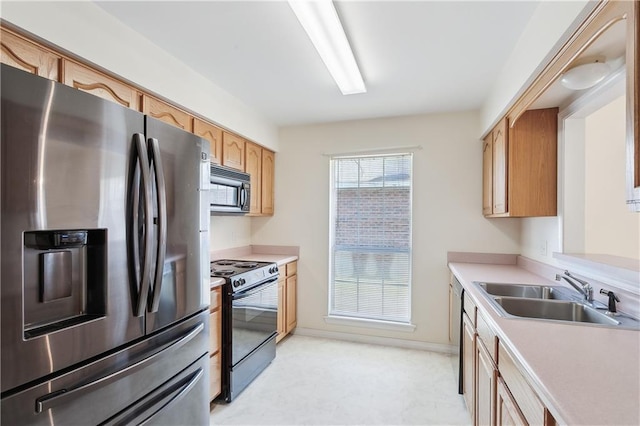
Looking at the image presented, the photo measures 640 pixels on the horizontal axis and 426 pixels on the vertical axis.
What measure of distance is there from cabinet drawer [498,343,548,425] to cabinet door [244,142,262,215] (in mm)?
2585

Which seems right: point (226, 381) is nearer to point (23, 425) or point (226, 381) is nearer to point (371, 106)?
point (23, 425)

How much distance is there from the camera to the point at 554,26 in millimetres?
1421

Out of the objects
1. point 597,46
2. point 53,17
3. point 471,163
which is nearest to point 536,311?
point 597,46

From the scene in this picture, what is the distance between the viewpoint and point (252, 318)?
255 cm

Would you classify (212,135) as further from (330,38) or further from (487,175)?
(487,175)

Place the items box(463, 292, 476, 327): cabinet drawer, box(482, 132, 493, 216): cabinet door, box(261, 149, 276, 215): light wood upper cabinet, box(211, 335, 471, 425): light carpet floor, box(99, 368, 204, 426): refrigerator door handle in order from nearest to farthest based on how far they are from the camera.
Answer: box(99, 368, 204, 426): refrigerator door handle → box(463, 292, 476, 327): cabinet drawer → box(211, 335, 471, 425): light carpet floor → box(482, 132, 493, 216): cabinet door → box(261, 149, 276, 215): light wood upper cabinet

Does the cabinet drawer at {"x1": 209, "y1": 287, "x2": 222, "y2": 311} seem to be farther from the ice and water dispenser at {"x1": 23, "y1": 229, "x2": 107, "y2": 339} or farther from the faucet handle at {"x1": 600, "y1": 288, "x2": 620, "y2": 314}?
the faucet handle at {"x1": 600, "y1": 288, "x2": 620, "y2": 314}

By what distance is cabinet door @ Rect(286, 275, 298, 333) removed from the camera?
3469mm

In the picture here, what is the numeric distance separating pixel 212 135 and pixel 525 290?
8.76 feet

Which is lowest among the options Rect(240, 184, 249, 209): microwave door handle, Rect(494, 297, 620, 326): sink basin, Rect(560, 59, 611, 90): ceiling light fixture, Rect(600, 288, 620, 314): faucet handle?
Rect(494, 297, 620, 326): sink basin

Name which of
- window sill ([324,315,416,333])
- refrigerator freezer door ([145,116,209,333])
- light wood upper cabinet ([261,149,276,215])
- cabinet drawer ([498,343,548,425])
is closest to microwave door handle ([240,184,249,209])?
light wood upper cabinet ([261,149,276,215])

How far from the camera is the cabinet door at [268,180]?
355 centimetres

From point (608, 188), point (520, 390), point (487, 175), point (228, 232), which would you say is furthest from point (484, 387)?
point (228, 232)

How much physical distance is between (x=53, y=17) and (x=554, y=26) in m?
2.30
